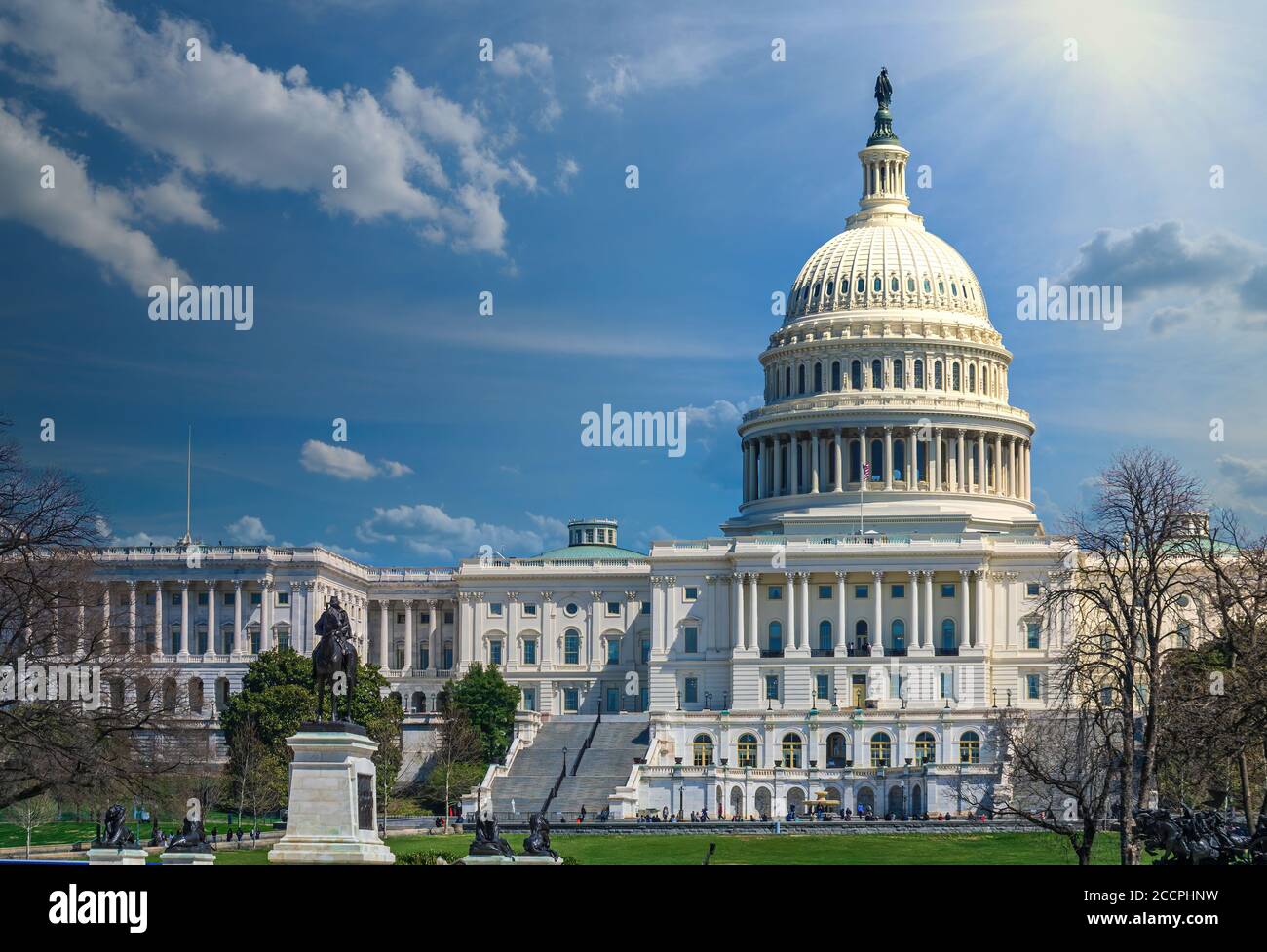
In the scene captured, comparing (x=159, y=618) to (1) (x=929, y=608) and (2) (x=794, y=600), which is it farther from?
(1) (x=929, y=608)

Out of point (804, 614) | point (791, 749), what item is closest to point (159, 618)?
point (804, 614)

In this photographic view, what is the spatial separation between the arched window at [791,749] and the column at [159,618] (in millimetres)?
45743

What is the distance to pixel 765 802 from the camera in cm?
13112

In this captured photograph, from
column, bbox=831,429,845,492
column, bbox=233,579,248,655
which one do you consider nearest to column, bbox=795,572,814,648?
column, bbox=831,429,845,492

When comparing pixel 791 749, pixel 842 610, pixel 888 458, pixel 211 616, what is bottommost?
pixel 791 749

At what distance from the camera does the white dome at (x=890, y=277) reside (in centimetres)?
17538

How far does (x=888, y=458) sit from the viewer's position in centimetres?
16925

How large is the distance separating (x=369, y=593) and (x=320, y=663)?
370 feet

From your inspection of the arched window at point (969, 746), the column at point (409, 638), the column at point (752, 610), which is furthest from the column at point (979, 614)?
the column at point (409, 638)

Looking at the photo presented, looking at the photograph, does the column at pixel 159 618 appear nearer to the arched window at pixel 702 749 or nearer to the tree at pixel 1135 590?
the arched window at pixel 702 749

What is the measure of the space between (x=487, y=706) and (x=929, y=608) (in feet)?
102

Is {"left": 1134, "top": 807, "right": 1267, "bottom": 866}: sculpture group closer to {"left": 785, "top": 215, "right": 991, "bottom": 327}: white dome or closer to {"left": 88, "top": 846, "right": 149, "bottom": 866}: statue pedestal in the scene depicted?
{"left": 88, "top": 846, "right": 149, "bottom": 866}: statue pedestal
